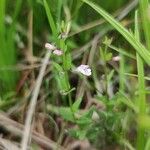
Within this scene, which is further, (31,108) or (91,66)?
(91,66)

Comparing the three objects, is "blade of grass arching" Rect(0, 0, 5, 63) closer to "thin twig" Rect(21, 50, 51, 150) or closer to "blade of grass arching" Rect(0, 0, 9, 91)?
"blade of grass arching" Rect(0, 0, 9, 91)

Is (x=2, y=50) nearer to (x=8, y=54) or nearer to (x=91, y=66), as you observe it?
(x=8, y=54)

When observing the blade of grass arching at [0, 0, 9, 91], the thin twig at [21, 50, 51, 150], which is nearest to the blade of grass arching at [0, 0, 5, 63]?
the blade of grass arching at [0, 0, 9, 91]

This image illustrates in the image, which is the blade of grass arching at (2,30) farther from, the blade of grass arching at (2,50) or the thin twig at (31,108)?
the thin twig at (31,108)

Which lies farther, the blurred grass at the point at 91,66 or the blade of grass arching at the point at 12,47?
the blade of grass arching at the point at 12,47

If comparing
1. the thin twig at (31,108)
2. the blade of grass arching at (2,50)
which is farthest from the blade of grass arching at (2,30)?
the thin twig at (31,108)

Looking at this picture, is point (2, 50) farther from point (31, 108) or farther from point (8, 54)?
point (31, 108)

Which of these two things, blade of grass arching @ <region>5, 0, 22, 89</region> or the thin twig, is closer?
the thin twig

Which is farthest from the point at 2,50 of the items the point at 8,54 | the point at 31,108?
the point at 31,108

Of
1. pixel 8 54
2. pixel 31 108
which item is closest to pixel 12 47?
pixel 8 54

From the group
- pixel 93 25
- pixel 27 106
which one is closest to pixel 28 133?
pixel 27 106

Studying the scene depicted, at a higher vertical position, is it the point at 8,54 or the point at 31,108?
the point at 8,54
